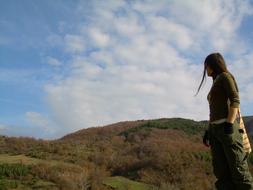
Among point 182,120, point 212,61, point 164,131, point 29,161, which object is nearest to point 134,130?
point 164,131

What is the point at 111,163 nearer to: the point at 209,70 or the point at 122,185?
the point at 122,185

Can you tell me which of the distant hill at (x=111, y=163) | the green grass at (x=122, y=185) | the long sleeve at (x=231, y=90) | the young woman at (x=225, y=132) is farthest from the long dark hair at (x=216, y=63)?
the green grass at (x=122, y=185)

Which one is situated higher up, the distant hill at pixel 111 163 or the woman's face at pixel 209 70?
the distant hill at pixel 111 163

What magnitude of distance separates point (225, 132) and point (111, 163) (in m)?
31.5

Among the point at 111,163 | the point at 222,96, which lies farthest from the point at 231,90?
the point at 111,163

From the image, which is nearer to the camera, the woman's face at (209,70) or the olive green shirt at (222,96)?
the olive green shirt at (222,96)

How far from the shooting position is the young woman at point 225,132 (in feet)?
16.5

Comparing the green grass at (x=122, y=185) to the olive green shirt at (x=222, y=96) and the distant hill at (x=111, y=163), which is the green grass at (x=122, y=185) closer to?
the distant hill at (x=111, y=163)

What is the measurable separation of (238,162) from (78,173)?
71.5 ft

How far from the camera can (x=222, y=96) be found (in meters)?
5.38

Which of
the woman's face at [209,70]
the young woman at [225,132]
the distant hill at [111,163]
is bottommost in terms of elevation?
the young woman at [225,132]

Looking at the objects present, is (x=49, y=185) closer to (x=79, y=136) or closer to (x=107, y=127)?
(x=79, y=136)

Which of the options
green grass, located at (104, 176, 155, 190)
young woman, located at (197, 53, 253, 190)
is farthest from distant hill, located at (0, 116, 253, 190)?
young woman, located at (197, 53, 253, 190)

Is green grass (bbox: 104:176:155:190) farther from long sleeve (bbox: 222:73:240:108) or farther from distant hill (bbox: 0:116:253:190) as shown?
long sleeve (bbox: 222:73:240:108)
